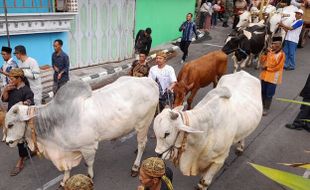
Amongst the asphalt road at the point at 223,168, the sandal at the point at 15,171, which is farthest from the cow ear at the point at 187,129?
the sandal at the point at 15,171

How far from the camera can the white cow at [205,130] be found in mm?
4031

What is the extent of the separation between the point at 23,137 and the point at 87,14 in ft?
19.6

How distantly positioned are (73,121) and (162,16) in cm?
966

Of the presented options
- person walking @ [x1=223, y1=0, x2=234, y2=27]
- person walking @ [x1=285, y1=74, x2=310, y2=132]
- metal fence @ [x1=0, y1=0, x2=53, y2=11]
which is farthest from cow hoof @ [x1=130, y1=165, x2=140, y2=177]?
person walking @ [x1=223, y1=0, x2=234, y2=27]

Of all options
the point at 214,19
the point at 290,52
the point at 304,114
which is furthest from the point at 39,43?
the point at 214,19

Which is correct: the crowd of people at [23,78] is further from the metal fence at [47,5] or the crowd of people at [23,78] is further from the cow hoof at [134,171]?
the metal fence at [47,5]

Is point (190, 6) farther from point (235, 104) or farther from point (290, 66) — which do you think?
point (235, 104)

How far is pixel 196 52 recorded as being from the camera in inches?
521

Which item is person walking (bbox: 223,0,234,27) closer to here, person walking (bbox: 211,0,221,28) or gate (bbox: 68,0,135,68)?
person walking (bbox: 211,0,221,28)

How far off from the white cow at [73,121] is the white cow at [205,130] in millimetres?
897

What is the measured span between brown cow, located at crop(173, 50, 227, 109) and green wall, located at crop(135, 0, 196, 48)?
4443 mm

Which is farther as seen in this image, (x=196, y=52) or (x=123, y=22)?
(x=196, y=52)

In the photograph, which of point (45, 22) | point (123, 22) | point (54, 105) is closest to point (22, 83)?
point (54, 105)

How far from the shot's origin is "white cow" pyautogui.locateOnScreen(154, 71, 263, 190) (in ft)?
13.2
